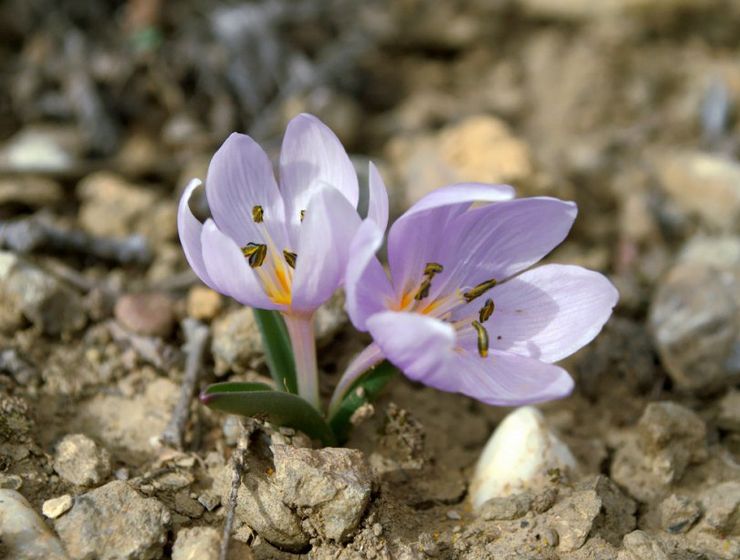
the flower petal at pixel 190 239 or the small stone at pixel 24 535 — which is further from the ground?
the flower petal at pixel 190 239

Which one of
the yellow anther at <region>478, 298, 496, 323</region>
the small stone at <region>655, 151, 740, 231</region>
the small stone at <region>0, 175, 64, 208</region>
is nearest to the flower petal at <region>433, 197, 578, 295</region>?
the yellow anther at <region>478, 298, 496, 323</region>

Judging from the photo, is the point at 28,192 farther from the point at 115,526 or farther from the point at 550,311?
the point at 550,311

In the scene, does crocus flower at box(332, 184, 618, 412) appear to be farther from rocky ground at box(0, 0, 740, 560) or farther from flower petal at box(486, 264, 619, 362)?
rocky ground at box(0, 0, 740, 560)

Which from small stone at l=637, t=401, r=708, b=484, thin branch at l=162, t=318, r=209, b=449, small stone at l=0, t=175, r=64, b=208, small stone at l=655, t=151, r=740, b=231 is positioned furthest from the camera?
small stone at l=655, t=151, r=740, b=231

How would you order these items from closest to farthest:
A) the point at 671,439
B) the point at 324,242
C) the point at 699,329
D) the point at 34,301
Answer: the point at 324,242, the point at 671,439, the point at 34,301, the point at 699,329

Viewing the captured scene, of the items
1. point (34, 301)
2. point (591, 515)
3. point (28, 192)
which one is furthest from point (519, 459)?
point (28, 192)

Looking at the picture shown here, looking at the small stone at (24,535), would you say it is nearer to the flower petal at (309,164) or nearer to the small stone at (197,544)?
the small stone at (197,544)

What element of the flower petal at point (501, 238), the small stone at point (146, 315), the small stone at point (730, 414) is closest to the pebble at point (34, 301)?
the small stone at point (146, 315)
